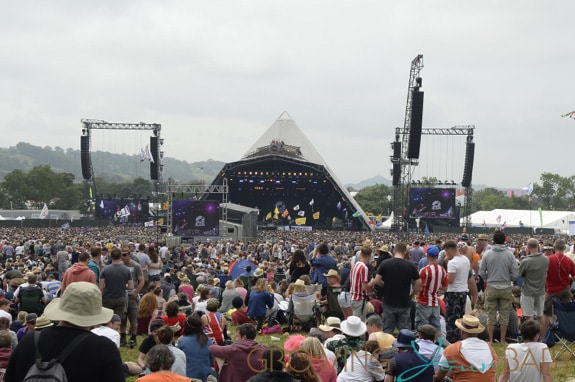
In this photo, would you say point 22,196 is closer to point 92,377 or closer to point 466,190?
point 466,190

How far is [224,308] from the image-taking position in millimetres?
11789

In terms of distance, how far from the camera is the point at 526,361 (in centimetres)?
563

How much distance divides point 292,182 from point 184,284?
169ft

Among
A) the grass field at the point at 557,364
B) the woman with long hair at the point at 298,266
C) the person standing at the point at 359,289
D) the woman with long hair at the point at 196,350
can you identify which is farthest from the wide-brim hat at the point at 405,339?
the woman with long hair at the point at 298,266

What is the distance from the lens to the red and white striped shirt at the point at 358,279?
9.05 metres

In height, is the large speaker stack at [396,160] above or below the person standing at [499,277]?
above

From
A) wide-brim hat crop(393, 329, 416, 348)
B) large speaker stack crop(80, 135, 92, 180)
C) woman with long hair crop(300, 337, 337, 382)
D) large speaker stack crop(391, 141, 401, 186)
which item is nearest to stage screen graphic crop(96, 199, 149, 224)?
large speaker stack crop(80, 135, 92, 180)

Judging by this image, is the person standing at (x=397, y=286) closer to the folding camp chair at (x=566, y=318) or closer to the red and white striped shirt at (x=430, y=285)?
the red and white striped shirt at (x=430, y=285)

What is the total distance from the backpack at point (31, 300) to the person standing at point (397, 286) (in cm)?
493

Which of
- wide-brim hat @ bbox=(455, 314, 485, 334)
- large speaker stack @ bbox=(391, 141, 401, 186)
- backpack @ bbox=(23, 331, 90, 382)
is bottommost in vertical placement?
wide-brim hat @ bbox=(455, 314, 485, 334)

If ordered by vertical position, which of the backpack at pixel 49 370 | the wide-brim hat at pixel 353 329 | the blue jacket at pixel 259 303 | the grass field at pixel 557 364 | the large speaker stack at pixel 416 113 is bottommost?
the grass field at pixel 557 364

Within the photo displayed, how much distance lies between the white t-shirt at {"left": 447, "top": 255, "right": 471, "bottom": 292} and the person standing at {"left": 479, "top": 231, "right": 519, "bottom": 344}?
0.72 feet

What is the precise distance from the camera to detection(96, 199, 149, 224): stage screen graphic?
6119 cm

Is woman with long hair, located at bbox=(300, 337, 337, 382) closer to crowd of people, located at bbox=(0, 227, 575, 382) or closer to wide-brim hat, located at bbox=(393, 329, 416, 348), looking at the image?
crowd of people, located at bbox=(0, 227, 575, 382)
